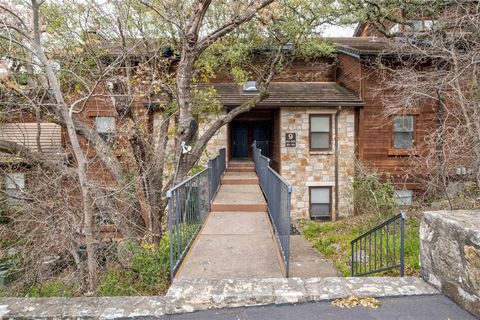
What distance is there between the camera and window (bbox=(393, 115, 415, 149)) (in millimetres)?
13266

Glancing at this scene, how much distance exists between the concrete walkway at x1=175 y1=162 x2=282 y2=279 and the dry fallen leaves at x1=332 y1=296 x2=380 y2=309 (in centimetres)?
135

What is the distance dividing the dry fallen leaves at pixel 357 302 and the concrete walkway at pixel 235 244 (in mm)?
1350

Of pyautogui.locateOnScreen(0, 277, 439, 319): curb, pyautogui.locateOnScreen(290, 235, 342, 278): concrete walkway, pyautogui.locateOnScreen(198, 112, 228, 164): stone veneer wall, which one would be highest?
pyautogui.locateOnScreen(198, 112, 228, 164): stone veneer wall

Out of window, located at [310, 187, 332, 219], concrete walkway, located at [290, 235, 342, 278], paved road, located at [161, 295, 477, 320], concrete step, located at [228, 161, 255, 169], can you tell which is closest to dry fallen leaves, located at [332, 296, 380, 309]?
paved road, located at [161, 295, 477, 320]

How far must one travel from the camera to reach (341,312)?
2.38 meters

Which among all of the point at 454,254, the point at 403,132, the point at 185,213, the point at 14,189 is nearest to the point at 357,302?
the point at 454,254

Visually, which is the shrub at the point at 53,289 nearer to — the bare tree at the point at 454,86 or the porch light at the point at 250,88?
the bare tree at the point at 454,86

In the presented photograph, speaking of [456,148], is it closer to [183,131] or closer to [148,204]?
[183,131]

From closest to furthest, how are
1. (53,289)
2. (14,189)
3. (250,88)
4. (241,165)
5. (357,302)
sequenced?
(357,302) < (53,289) < (14,189) < (241,165) < (250,88)

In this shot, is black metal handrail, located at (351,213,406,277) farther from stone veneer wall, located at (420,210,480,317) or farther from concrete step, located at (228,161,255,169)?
concrete step, located at (228,161,255,169)

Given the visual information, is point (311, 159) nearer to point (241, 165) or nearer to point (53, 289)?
point (241, 165)

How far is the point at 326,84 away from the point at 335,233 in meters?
7.79

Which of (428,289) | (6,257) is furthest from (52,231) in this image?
(428,289)

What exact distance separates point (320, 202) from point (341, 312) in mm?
11770
